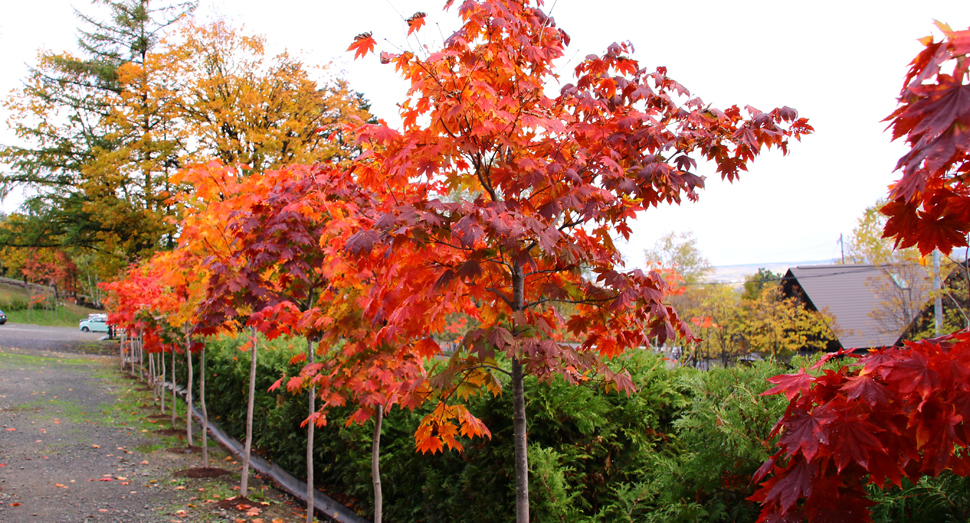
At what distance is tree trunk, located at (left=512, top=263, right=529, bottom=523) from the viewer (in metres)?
2.84

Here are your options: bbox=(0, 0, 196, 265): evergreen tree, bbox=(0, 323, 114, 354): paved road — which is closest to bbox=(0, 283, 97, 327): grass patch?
bbox=(0, 323, 114, 354): paved road

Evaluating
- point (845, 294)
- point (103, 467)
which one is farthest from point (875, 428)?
point (845, 294)

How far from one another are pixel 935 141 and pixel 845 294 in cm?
2934

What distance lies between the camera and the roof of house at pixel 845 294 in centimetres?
2377

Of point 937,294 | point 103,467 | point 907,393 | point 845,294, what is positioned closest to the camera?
point 907,393

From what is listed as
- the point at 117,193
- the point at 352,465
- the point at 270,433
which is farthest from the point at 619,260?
the point at 117,193

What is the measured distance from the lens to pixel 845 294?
25.7 metres

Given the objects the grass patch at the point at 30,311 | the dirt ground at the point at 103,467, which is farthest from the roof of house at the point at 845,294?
the grass patch at the point at 30,311

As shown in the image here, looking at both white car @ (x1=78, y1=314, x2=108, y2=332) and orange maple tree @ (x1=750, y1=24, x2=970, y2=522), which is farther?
white car @ (x1=78, y1=314, x2=108, y2=332)

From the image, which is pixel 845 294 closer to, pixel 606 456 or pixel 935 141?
pixel 606 456

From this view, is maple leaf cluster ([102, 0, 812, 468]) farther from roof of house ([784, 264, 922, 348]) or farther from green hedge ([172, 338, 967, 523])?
roof of house ([784, 264, 922, 348])

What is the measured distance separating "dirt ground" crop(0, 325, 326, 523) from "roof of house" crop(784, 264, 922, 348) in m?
24.1

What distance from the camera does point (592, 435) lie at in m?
4.15

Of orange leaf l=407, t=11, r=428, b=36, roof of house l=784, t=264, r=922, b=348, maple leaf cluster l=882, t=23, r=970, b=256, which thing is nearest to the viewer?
maple leaf cluster l=882, t=23, r=970, b=256
